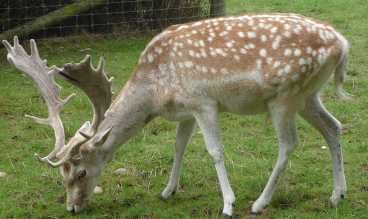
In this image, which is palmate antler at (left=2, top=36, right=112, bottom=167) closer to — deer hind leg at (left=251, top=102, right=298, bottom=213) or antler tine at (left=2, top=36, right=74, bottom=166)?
antler tine at (left=2, top=36, right=74, bottom=166)

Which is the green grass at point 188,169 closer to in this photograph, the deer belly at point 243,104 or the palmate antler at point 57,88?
the palmate antler at point 57,88

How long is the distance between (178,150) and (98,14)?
5790 millimetres

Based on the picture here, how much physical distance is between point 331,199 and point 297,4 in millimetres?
8783

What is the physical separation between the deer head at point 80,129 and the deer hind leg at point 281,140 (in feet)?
4.10

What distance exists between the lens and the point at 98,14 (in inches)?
456

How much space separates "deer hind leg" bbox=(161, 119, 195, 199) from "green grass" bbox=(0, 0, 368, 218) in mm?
93

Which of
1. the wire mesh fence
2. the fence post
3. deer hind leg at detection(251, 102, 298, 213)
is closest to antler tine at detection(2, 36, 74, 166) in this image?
deer hind leg at detection(251, 102, 298, 213)

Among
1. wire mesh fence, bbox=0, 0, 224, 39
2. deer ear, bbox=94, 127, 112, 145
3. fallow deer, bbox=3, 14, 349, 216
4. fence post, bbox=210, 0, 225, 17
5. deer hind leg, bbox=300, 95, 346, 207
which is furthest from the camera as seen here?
fence post, bbox=210, 0, 225, 17

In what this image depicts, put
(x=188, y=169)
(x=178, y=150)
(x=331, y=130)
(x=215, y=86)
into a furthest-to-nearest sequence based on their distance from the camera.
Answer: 1. (x=188, y=169)
2. (x=178, y=150)
3. (x=331, y=130)
4. (x=215, y=86)

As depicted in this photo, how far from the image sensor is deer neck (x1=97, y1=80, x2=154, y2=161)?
5777 millimetres

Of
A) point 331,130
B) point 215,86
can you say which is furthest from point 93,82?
point 331,130

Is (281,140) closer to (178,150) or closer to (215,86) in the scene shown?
(215,86)

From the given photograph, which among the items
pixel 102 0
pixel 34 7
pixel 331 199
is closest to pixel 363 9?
pixel 102 0

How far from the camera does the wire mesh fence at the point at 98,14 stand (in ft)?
36.6
